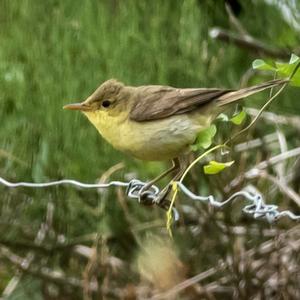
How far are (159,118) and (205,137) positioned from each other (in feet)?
0.88

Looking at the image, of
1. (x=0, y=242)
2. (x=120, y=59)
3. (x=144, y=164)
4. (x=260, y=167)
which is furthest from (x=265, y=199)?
(x=0, y=242)

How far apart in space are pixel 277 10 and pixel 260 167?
0.55m

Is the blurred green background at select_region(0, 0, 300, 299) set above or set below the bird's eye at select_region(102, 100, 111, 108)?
below

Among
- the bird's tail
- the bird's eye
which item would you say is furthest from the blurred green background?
the bird's tail

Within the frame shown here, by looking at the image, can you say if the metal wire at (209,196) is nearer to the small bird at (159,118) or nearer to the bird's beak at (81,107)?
the small bird at (159,118)

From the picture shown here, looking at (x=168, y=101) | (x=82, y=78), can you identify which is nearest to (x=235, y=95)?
(x=168, y=101)

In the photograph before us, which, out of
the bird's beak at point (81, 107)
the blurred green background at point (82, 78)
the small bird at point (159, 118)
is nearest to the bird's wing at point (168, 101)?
the small bird at point (159, 118)

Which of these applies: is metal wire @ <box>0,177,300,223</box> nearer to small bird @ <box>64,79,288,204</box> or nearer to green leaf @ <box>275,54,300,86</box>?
small bird @ <box>64,79,288,204</box>

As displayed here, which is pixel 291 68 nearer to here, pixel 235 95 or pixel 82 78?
pixel 235 95

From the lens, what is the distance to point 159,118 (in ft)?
7.93

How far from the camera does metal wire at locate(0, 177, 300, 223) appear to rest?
2123 mm

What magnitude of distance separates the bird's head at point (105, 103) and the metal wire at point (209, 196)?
16 centimetres

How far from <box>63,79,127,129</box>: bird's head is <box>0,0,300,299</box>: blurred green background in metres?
0.27

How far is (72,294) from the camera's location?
3014mm
